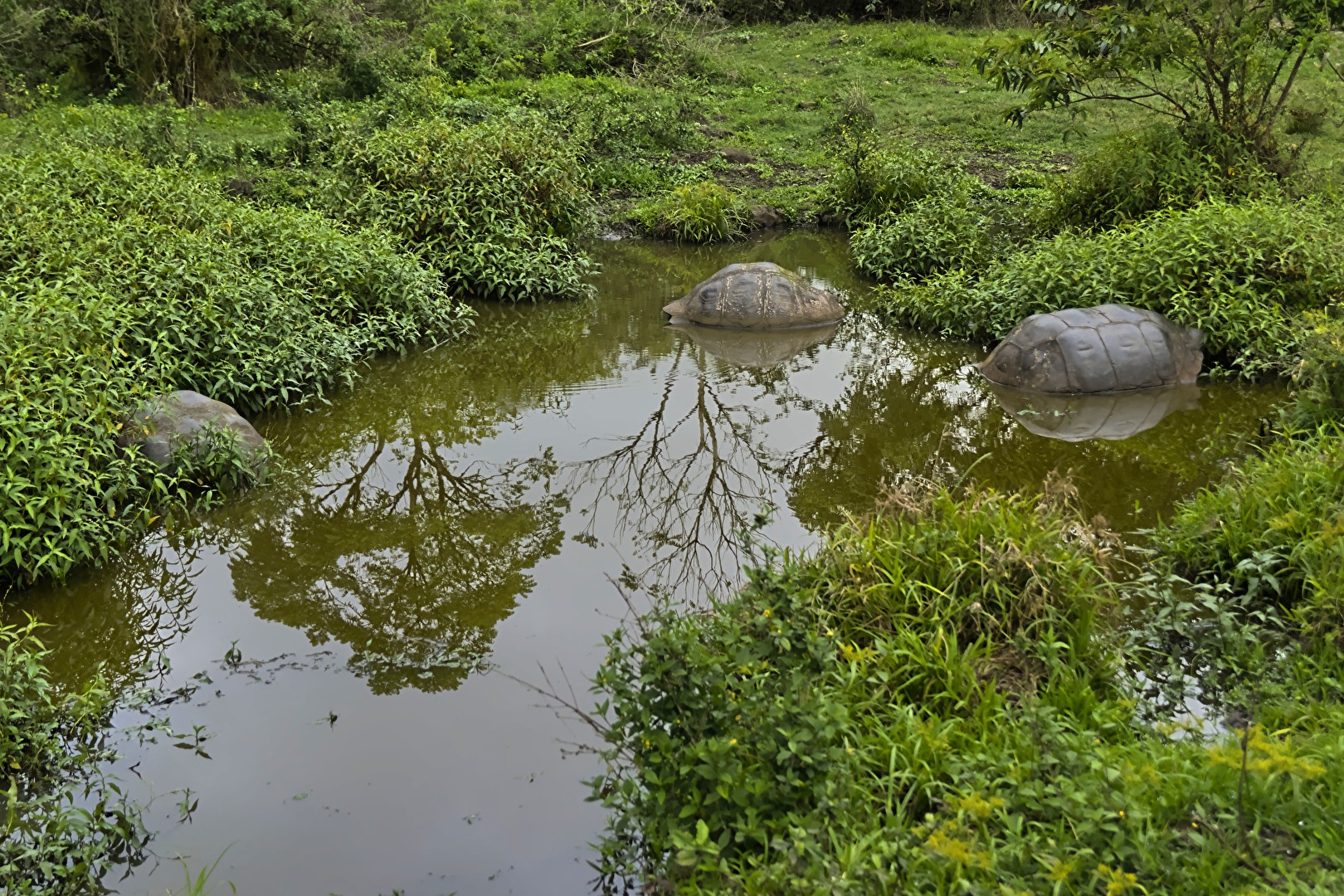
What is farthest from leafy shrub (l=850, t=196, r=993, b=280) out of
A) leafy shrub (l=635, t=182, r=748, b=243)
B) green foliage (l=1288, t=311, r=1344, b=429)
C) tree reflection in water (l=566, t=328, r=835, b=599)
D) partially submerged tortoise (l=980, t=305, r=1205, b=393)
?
green foliage (l=1288, t=311, r=1344, b=429)

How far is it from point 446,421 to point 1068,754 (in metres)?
4.69

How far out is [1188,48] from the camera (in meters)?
8.49

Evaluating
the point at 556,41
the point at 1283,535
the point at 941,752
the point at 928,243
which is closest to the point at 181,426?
the point at 941,752

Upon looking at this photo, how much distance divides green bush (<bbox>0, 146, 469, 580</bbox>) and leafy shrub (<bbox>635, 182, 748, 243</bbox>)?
12.0ft

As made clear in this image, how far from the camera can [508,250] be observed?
8.98m

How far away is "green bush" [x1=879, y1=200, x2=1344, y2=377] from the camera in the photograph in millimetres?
6848

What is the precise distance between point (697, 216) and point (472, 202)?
301cm

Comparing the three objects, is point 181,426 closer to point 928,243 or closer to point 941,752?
point 941,752

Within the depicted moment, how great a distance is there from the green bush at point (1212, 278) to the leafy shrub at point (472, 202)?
12.5ft

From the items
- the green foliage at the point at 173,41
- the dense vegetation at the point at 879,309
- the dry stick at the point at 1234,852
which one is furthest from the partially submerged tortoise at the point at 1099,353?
the green foliage at the point at 173,41

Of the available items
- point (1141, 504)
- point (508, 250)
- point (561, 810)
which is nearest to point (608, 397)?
point (508, 250)

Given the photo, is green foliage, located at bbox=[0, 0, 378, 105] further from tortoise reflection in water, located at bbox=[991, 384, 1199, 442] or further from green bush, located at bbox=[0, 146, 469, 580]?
tortoise reflection in water, located at bbox=[991, 384, 1199, 442]

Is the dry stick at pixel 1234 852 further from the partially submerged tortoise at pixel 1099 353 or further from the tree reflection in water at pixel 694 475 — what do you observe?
the partially submerged tortoise at pixel 1099 353

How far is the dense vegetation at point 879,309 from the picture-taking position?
261 centimetres
